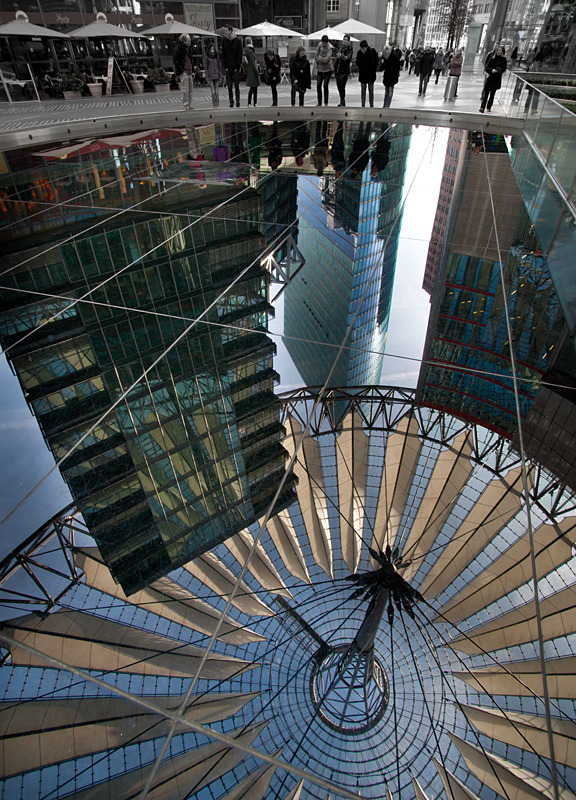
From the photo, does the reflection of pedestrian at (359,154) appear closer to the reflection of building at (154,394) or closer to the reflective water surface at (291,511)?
the reflective water surface at (291,511)

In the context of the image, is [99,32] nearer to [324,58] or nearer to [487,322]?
[324,58]

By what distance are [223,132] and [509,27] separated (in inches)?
1340

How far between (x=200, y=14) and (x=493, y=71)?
95.1ft

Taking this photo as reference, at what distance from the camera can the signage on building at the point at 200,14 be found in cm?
3497

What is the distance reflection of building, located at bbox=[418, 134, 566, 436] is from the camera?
5.61 meters

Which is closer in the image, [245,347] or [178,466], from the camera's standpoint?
[178,466]

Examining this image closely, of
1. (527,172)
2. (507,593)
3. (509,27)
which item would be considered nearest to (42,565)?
(507,593)

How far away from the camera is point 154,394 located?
5305 millimetres

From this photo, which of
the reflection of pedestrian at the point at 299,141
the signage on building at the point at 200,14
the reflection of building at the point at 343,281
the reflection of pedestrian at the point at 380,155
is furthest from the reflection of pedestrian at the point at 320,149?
the signage on building at the point at 200,14

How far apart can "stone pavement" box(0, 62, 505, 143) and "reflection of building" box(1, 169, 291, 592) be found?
45.6ft

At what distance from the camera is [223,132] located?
1778cm

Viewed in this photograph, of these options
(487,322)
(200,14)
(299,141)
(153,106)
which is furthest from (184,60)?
(200,14)

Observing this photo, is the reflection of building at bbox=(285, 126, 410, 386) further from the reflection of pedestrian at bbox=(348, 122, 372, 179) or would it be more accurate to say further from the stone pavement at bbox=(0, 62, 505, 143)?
the stone pavement at bbox=(0, 62, 505, 143)

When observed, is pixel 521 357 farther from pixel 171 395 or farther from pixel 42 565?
pixel 42 565
